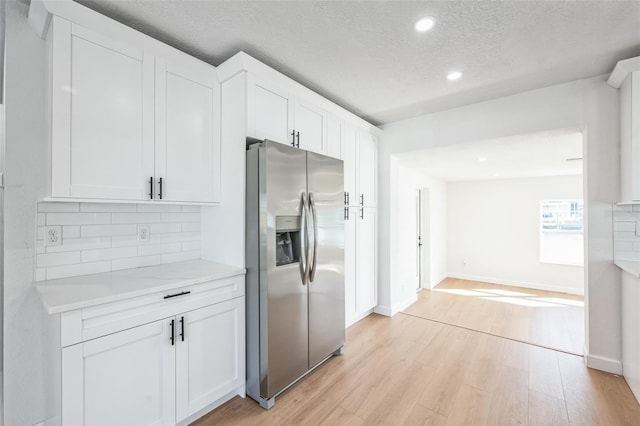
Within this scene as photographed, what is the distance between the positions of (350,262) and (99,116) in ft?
8.54

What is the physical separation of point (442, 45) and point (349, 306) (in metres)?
2.68

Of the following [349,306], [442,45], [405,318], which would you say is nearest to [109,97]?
[442,45]

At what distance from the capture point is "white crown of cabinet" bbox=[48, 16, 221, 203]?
1577mm

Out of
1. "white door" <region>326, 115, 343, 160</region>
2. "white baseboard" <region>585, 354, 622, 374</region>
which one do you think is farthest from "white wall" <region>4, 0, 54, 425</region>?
"white baseboard" <region>585, 354, 622, 374</region>

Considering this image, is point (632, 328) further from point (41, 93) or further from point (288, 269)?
point (41, 93)

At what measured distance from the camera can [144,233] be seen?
2188 mm

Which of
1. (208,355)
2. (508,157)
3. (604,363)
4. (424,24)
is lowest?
(604,363)

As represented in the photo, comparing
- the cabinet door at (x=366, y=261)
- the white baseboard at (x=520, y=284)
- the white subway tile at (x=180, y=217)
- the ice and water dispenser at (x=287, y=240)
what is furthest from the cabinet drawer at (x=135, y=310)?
the white baseboard at (x=520, y=284)

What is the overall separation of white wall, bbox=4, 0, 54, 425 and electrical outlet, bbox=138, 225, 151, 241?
58 cm

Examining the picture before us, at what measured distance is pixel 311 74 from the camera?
253 cm

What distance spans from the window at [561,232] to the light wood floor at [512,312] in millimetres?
916

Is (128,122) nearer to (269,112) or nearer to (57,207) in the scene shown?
(57,207)

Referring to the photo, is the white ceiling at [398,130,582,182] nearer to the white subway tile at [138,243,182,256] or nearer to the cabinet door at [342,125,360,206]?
the cabinet door at [342,125,360,206]

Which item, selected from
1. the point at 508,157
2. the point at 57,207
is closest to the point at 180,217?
the point at 57,207
